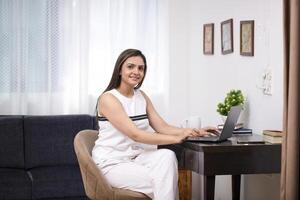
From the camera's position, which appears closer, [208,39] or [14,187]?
[14,187]

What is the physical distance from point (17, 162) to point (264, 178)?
1.85 metres

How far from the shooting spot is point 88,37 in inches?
173

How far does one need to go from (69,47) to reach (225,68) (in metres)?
1.31

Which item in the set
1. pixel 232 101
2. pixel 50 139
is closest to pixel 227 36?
pixel 232 101

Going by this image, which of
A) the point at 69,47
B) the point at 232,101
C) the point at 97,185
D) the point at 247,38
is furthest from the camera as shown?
the point at 69,47

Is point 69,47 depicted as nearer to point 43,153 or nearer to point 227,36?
point 43,153

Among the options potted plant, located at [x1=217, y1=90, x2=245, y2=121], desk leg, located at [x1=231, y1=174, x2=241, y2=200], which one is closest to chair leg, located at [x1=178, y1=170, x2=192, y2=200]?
desk leg, located at [x1=231, y1=174, x2=241, y2=200]

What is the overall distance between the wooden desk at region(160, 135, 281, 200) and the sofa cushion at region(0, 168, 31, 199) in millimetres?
1372

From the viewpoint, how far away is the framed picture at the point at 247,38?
11.3 feet

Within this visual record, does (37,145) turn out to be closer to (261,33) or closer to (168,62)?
(168,62)

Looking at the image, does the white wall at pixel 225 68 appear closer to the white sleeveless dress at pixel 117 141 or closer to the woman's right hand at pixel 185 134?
the woman's right hand at pixel 185 134

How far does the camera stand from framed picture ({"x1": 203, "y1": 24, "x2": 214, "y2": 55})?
4.20m

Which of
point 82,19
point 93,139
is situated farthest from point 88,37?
point 93,139

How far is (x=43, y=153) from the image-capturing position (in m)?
4.07
